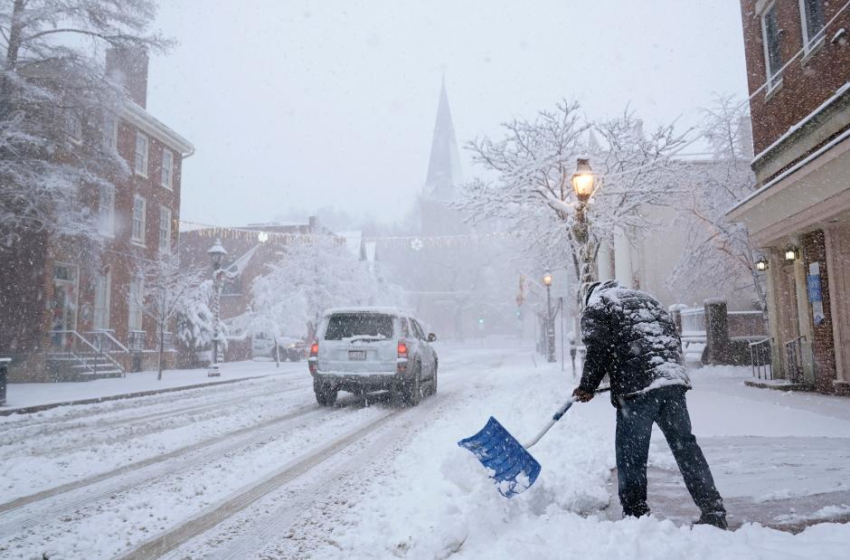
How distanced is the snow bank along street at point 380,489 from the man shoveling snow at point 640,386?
0.35 metres

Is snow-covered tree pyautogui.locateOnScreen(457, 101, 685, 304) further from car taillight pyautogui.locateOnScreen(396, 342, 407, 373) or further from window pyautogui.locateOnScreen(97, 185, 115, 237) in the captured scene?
window pyautogui.locateOnScreen(97, 185, 115, 237)

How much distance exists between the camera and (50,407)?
11117 mm

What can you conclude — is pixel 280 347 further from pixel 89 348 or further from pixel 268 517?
pixel 268 517

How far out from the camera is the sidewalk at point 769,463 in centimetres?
417

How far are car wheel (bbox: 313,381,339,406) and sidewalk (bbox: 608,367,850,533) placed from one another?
6.01 m

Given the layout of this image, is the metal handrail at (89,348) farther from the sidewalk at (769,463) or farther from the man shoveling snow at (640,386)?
the man shoveling snow at (640,386)

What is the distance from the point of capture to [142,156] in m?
24.1

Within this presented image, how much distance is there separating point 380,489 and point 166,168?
82.8 ft

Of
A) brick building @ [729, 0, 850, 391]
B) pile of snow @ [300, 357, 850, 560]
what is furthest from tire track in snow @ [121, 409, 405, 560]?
brick building @ [729, 0, 850, 391]

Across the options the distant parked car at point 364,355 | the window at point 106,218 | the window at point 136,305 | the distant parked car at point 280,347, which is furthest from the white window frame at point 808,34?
the distant parked car at point 280,347

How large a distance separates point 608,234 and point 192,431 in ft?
37.3

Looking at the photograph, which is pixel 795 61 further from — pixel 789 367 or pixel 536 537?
pixel 536 537

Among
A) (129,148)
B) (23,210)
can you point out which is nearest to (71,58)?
(23,210)

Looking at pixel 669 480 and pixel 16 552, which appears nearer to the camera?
pixel 16 552
